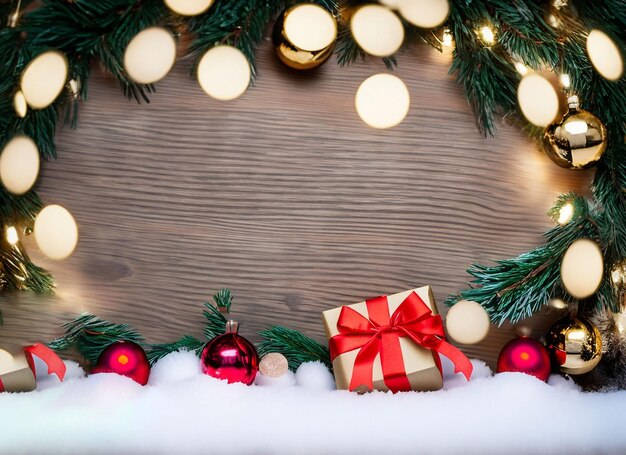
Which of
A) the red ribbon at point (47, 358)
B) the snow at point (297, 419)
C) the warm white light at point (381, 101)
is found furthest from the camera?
the warm white light at point (381, 101)

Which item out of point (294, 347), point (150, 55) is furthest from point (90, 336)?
point (150, 55)

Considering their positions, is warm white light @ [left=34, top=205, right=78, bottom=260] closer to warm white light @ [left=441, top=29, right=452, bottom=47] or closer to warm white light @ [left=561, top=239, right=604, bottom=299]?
warm white light @ [left=441, top=29, right=452, bottom=47]

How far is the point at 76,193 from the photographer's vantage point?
3.09 ft

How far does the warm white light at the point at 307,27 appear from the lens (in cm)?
89

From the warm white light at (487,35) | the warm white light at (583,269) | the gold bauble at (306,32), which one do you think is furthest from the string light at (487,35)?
the warm white light at (583,269)

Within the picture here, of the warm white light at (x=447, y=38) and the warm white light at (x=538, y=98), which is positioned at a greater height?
the warm white light at (x=447, y=38)

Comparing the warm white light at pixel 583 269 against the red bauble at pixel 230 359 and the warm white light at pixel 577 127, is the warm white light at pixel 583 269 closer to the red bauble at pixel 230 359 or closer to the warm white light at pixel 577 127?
the warm white light at pixel 577 127

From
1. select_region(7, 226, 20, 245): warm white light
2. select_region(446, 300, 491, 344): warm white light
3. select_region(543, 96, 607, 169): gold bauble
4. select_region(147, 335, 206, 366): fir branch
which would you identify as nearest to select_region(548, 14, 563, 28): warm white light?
select_region(543, 96, 607, 169): gold bauble

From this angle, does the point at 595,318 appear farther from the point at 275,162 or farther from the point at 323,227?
the point at 275,162

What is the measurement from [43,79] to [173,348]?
432mm

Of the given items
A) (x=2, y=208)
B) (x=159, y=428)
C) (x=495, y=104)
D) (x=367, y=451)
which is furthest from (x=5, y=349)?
(x=495, y=104)

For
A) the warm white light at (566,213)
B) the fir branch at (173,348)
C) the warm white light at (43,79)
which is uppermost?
the warm white light at (43,79)

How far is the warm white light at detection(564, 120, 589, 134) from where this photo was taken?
88 centimetres

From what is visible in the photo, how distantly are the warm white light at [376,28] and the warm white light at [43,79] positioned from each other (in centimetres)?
44
